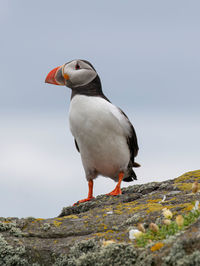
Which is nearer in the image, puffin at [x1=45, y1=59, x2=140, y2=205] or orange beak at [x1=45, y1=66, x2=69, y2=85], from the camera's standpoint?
puffin at [x1=45, y1=59, x2=140, y2=205]

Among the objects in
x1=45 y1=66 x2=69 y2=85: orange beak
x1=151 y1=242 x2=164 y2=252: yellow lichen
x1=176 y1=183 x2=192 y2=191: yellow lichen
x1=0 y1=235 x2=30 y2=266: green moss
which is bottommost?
x1=0 y1=235 x2=30 y2=266: green moss

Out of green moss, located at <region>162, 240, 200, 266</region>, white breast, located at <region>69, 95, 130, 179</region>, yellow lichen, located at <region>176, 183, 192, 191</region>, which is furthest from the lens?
white breast, located at <region>69, 95, 130, 179</region>

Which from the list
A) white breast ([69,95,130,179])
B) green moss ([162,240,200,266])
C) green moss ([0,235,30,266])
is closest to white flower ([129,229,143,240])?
green moss ([162,240,200,266])

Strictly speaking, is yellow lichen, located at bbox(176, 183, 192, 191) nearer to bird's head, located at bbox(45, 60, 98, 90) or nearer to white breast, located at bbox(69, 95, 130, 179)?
white breast, located at bbox(69, 95, 130, 179)

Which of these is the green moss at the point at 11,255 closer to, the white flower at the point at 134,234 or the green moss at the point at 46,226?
the green moss at the point at 46,226

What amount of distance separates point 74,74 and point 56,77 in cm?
54

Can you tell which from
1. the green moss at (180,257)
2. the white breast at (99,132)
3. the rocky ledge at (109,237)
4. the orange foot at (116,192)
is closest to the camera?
the green moss at (180,257)

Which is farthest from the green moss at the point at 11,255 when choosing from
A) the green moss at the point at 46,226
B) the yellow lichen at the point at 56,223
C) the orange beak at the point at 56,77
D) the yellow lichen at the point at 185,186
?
the orange beak at the point at 56,77

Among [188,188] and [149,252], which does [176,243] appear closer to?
[149,252]

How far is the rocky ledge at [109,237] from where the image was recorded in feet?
13.6

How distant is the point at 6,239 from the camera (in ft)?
19.5

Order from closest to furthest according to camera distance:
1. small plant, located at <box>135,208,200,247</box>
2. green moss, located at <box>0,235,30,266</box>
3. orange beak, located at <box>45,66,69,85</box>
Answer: small plant, located at <box>135,208,200,247</box>
green moss, located at <box>0,235,30,266</box>
orange beak, located at <box>45,66,69,85</box>

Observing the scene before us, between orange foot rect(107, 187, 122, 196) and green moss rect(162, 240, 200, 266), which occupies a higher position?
green moss rect(162, 240, 200, 266)

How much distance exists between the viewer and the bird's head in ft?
31.3
